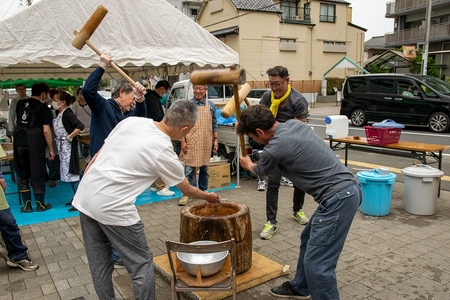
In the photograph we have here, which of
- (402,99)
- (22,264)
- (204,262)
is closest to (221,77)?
(204,262)

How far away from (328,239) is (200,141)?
3.54m

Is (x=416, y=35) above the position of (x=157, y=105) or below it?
above

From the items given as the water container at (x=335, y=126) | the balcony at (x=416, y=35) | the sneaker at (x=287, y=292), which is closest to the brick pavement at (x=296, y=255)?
the sneaker at (x=287, y=292)

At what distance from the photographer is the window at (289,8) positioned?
29.2 metres

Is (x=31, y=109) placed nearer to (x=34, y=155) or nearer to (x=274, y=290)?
(x=34, y=155)

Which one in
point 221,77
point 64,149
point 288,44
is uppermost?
point 288,44

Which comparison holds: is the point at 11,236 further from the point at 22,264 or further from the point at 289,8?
the point at 289,8

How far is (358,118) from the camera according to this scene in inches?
577

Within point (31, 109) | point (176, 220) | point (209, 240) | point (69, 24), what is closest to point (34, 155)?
point (31, 109)

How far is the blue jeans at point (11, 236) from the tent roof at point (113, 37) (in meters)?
1.88

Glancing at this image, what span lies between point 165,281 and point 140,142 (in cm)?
168

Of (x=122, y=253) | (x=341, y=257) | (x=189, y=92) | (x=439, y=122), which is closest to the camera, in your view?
(x=122, y=253)

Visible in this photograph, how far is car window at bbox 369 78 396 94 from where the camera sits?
1331cm

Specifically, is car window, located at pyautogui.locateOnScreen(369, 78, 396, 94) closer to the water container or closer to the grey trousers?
the water container
